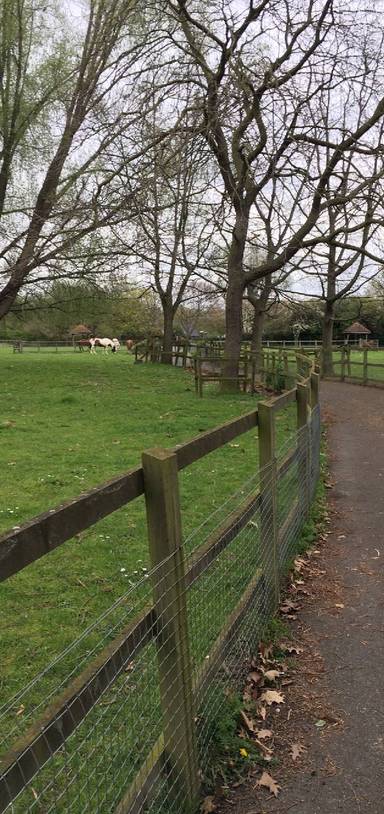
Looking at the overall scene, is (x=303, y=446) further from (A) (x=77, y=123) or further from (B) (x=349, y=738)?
(A) (x=77, y=123)

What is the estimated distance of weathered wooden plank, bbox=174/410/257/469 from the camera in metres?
2.57

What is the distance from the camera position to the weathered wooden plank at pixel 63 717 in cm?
148

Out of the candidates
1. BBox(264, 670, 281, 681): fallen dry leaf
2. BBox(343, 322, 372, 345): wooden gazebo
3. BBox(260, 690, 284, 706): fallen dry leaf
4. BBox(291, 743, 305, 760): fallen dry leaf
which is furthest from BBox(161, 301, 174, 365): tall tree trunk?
BBox(343, 322, 372, 345): wooden gazebo

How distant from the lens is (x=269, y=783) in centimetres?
266

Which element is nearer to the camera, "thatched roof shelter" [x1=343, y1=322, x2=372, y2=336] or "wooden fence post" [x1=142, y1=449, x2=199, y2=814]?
"wooden fence post" [x1=142, y1=449, x2=199, y2=814]

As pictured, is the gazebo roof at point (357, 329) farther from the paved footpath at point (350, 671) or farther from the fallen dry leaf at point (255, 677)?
the fallen dry leaf at point (255, 677)

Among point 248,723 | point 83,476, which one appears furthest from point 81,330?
point 248,723

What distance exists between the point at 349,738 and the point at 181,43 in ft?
47.1

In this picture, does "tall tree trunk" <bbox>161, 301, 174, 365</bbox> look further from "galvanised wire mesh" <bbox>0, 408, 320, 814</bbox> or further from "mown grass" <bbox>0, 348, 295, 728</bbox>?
"galvanised wire mesh" <bbox>0, 408, 320, 814</bbox>

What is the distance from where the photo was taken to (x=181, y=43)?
523 inches

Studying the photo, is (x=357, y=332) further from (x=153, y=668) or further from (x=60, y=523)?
(x=60, y=523)

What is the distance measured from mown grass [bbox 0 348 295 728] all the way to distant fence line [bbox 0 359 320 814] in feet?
1.72

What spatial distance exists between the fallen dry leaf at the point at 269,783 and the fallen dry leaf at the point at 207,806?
0.81 feet

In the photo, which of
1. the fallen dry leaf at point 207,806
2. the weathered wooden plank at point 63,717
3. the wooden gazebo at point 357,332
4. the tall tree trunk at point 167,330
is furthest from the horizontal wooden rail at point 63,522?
the wooden gazebo at point 357,332
